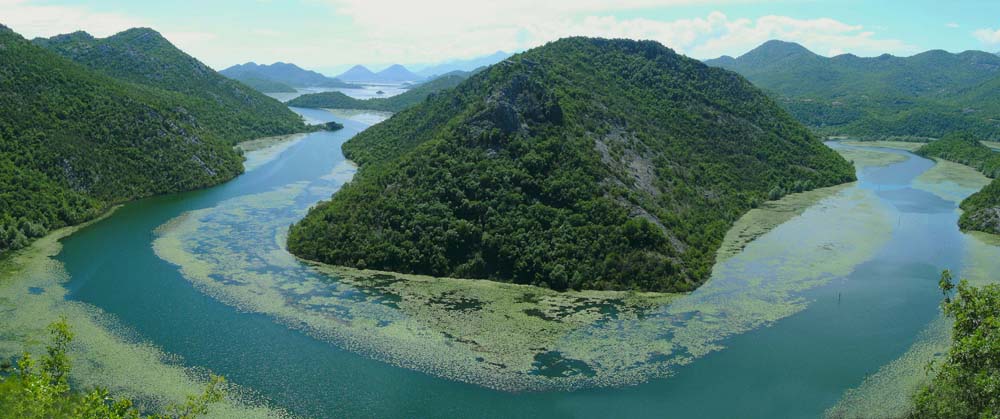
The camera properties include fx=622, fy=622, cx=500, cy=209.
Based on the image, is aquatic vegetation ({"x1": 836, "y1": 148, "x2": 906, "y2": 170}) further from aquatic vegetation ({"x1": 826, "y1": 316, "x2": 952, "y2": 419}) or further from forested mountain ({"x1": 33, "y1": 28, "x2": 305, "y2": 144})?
forested mountain ({"x1": 33, "y1": 28, "x2": 305, "y2": 144})

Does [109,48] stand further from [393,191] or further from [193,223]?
[393,191]

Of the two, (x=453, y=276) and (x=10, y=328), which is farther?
(x=453, y=276)

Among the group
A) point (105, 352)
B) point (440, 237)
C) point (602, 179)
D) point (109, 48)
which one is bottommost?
point (105, 352)

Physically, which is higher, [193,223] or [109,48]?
[109,48]

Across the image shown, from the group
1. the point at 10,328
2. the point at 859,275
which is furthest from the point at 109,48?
the point at 859,275

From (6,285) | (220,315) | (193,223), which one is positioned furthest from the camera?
(193,223)

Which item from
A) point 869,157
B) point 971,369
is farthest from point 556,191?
point 869,157
